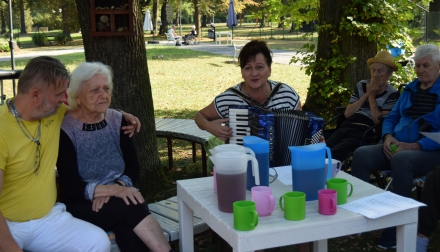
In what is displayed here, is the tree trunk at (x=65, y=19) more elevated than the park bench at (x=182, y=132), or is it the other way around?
the tree trunk at (x=65, y=19)

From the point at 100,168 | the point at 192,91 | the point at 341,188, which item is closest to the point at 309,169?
the point at 341,188

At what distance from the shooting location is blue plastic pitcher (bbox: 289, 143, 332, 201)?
2418 mm

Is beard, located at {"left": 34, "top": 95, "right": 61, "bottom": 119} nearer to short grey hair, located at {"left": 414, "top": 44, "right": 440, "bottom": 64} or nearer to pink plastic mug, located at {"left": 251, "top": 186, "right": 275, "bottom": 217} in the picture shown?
pink plastic mug, located at {"left": 251, "top": 186, "right": 275, "bottom": 217}

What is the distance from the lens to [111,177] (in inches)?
122

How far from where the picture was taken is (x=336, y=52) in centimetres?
679

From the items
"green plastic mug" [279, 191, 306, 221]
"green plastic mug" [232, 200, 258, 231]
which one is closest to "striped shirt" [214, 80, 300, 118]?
"green plastic mug" [279, 191, 306, 221]

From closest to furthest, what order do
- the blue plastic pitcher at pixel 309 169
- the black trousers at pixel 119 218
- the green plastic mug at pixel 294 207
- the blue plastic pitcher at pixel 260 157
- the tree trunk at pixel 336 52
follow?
1. the green plastic mug at pixel 294 207
2. the blue plastic pitcher at pixel 309 169
3. the blue plastic pitcher at pixel 260 157
4. the black trousers at pixel 119 218
5. the tree trunk at pixel 336 52

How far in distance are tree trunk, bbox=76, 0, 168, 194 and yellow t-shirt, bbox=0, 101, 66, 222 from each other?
1870 millimetres

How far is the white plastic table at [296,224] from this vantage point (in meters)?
2.12

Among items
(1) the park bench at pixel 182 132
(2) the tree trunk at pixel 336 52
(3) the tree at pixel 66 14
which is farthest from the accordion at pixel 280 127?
(3) the tree at pixel 66 14

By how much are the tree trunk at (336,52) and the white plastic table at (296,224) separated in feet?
13.9

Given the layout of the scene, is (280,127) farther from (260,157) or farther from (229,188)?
(229,188)

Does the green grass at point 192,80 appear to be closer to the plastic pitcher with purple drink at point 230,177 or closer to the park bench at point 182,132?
the park bench at point 182,132

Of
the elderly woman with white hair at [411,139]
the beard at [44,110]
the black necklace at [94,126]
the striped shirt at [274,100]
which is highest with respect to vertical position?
the beard at [44,110]
